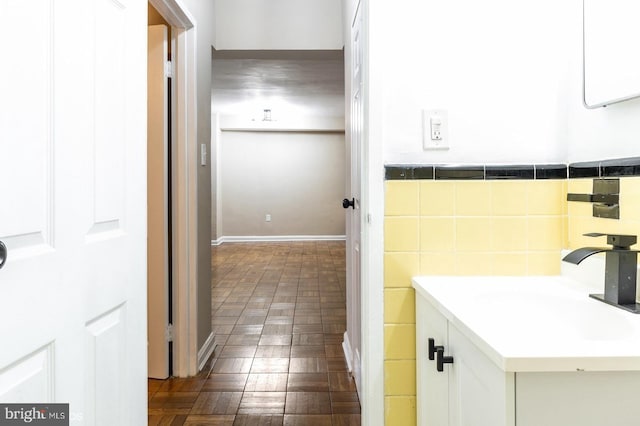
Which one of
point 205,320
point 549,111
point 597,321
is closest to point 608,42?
point 549,111

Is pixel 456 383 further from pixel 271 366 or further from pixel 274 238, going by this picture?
pixel 274 238

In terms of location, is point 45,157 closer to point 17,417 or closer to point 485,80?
point 17,417

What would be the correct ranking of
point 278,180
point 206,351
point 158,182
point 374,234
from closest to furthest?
point 374,234, point 158,182, point 206,351, point 278,180

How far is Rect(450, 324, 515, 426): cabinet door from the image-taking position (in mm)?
786

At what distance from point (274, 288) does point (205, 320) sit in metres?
2.13

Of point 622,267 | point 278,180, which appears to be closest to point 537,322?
point 622,267

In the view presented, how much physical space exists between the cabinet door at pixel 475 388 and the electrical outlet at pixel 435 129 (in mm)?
609

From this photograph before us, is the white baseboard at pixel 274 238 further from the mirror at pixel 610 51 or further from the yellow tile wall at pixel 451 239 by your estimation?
the mirror at pixel 610 51

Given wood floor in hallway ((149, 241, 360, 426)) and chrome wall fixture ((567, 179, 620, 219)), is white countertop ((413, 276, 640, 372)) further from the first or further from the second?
wood floor in hallway ((149, 241, 360, 426))

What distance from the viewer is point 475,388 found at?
0.93m

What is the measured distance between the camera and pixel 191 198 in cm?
254

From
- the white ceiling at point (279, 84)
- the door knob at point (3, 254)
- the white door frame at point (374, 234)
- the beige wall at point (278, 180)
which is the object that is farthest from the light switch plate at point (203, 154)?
the beige wall at point (278, 180)

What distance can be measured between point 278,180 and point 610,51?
26.5 feet

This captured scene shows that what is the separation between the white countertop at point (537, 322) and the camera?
0.76 meters
